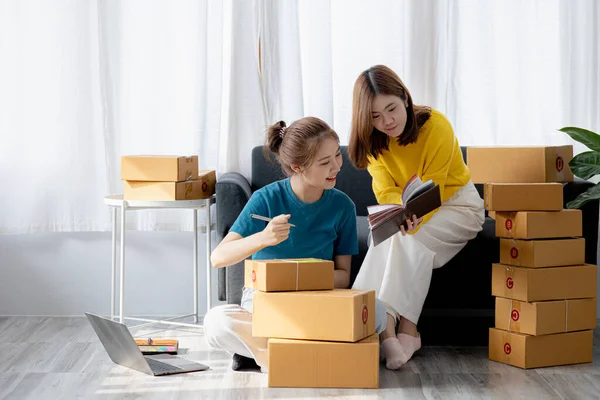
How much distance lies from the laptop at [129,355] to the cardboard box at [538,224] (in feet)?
3.62

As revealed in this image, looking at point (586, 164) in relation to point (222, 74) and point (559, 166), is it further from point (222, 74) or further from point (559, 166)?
point (222, 74)

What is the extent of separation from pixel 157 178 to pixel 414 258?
1.04m

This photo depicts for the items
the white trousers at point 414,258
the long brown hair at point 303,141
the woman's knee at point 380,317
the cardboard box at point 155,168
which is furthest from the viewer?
the cardboard box at point 155,168

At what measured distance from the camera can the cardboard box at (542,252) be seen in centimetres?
272

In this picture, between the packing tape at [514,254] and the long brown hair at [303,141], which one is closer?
the long brown hair at [303,141]

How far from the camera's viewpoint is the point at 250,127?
3688 mm

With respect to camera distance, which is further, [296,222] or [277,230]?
Answer: [296,222]

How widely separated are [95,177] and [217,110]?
616 millimetres

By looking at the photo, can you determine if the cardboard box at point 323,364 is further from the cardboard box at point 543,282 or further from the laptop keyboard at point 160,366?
the cardboard box at point 543,282

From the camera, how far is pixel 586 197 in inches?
118

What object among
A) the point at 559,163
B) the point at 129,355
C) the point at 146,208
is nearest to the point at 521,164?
the point at 559,163

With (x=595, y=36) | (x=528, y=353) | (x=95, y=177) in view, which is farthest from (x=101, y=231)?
(x=595, y=36)

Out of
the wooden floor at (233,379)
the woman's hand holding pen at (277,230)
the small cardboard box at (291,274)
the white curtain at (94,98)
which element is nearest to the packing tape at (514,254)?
the wooden floor at (233,379)

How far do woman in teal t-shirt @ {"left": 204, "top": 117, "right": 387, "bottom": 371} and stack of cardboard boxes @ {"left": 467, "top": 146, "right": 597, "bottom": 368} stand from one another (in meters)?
0.44
